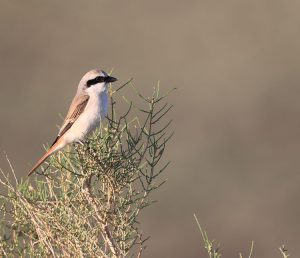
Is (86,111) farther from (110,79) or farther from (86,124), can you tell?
(110,79)

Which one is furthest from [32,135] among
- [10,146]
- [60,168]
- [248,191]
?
[60,168]

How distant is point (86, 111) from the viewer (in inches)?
311

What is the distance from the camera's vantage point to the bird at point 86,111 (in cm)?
753

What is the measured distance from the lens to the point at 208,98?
1325 inches

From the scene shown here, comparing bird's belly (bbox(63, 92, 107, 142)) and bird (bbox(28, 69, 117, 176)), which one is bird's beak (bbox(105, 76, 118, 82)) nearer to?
bird (bbox(28, 69, 117, 176))

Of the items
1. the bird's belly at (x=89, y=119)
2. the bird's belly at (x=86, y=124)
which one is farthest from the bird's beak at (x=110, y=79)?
the bird's belly at (x=86, y=124)

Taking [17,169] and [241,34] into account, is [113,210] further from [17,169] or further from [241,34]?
[241,34]

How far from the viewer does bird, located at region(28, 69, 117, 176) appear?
7531 millimetres


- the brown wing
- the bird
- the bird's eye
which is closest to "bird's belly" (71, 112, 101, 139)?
the bird

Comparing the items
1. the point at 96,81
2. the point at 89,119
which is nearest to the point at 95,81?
the point at 96,81

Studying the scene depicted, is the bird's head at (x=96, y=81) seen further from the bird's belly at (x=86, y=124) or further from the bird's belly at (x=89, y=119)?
the bird's belly at (x=86, y=124)

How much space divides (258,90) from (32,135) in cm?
938

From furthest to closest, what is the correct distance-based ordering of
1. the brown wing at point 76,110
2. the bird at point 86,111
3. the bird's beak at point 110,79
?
the brown wing at point 76,110
the bird's beak at point 110,79
the bird at point 86,111

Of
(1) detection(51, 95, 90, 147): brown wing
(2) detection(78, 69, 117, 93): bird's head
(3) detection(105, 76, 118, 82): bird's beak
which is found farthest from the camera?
(1) detection(51, 95, 90, 147): brown wing
